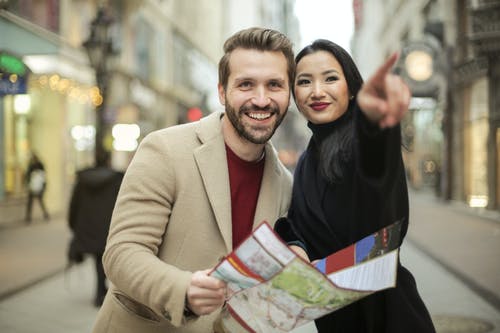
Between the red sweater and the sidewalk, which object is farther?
the sidewalk

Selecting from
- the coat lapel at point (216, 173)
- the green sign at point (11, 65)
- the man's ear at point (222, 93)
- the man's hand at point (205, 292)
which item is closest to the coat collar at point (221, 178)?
the coat lapel at point (216, 173)

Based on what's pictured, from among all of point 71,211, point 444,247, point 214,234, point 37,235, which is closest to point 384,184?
Result: point 214,234

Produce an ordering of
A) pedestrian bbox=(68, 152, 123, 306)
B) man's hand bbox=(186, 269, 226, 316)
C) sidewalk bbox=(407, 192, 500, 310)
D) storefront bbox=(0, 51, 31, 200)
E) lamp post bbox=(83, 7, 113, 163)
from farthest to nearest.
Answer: storefront bbox=(0, 51, 31, 200), lamp post bbox=(83, 7, 113, 163), sidewalk bbox=(407, 192, 500, 310), pedestrian bbox=(68, 152, 123, 306), man's hand bbox=(186, 269, 226, 316)

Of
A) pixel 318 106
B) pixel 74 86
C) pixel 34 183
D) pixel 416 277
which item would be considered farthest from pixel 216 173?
pixel 74 86

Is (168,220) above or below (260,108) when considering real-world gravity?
below

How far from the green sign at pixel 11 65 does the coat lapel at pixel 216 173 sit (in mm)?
6705

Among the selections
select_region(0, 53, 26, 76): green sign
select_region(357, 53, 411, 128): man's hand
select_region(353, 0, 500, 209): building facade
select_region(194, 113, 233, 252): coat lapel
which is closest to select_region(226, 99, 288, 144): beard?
select_region(194, 113, 233, 252): coat lapel

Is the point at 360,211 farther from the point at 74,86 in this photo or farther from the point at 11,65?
the point at 74,86

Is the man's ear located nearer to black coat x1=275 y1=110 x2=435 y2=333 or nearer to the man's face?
the man's face

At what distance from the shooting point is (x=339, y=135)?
7.54ft

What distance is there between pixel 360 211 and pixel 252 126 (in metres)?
0.49

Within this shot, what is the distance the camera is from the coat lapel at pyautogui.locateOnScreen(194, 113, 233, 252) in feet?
7.37

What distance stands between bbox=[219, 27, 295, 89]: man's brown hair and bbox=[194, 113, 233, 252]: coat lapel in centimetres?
19

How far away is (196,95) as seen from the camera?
45.8m
